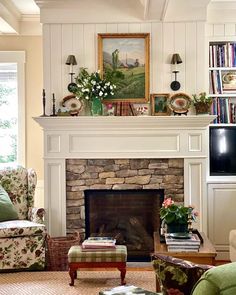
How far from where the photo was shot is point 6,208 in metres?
5.00

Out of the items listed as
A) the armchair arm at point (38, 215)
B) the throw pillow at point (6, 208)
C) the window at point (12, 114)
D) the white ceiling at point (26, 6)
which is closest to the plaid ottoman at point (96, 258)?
the armchair arm at point (38, 215)

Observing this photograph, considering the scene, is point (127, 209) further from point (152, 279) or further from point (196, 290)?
point (196, 290)

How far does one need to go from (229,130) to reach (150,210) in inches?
48.9

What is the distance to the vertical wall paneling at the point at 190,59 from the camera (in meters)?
5.29

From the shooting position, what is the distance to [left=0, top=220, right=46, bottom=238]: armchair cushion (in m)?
4.64

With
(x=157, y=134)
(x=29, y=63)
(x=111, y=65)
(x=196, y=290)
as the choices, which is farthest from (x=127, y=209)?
(x=196, y=290)

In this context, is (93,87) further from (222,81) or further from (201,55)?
(222,81)

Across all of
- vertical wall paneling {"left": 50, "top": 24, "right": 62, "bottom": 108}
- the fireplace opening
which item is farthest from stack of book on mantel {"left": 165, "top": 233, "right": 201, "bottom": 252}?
vertical wall paneling {"left": 50, "top": 24, "right": 62, "bottom": 108}

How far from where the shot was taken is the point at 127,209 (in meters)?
5.39

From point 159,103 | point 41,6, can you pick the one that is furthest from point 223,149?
point 41,6

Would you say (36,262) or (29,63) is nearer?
(36,262)

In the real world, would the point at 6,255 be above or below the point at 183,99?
below

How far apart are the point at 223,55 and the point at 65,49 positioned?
1754mm

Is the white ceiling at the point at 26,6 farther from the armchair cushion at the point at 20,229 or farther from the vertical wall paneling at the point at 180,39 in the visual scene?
the armchair cushion at the point at 20,229
